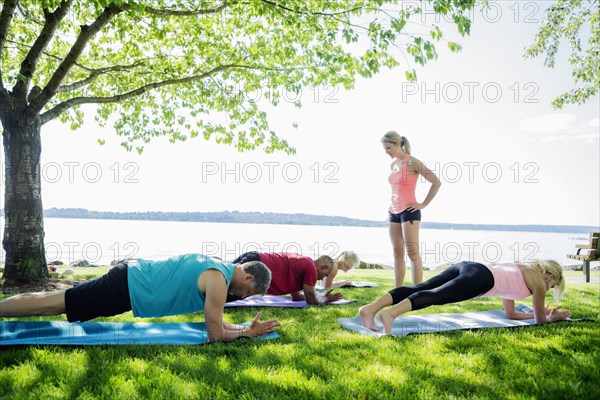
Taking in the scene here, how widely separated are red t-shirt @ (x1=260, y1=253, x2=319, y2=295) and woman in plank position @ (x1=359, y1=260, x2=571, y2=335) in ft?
3.94

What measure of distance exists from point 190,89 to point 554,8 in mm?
9478

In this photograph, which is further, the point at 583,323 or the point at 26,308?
the point at 583,323

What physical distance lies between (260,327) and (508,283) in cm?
240

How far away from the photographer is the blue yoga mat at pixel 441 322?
13.5 feet

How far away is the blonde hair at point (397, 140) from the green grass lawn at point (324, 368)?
275 cm

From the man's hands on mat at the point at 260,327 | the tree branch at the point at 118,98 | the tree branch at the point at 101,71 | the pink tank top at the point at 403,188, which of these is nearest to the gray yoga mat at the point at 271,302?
the pink tank top at the point at 403,188

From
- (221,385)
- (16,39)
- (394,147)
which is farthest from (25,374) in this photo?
(16,39)

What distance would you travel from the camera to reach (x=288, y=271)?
522 centimetres

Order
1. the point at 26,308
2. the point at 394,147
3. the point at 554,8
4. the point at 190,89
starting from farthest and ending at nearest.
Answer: the point at 554,8 → the point at 190,89 → the point at 394,147 → the point at 26,308

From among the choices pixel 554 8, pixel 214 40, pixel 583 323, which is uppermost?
pixel 554 8

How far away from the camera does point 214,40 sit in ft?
31.6

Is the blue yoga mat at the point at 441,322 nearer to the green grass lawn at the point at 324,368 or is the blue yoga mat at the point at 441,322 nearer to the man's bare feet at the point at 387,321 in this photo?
the man's bare feet at the point at 387,321

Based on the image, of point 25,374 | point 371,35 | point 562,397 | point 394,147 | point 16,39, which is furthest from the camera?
point 16,39

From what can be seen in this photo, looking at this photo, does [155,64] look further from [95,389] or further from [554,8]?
[554,8]
